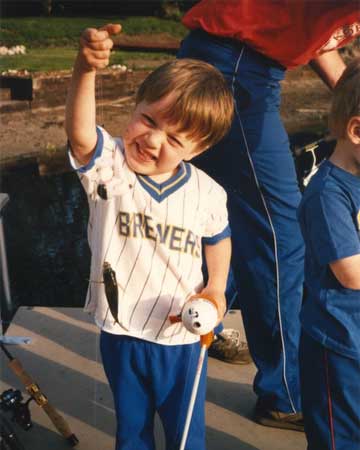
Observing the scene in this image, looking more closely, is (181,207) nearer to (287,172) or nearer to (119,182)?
(119,182)

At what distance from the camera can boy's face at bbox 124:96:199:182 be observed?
5.51ft

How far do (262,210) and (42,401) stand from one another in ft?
3.15

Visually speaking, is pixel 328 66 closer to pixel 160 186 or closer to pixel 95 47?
pixel 160 186

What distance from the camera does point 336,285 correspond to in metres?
1.79

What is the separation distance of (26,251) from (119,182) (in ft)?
11.5

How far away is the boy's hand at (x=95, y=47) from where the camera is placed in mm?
1505

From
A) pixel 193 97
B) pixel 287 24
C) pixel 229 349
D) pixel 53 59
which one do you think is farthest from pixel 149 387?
pixel 53 59

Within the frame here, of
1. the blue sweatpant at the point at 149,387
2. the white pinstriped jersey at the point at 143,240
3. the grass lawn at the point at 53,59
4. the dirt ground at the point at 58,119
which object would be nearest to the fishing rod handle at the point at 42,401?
the blue sweatpant at the point at 149,387

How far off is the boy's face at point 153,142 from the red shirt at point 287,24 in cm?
77

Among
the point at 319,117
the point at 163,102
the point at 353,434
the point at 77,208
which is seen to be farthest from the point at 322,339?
the point at 319,117

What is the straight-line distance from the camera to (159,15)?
15.2 meters

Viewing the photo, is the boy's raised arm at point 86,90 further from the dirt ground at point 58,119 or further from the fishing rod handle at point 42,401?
the dirt ground at point 58,119

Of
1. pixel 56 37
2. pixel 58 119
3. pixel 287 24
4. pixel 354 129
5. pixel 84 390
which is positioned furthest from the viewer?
pixel 56 37

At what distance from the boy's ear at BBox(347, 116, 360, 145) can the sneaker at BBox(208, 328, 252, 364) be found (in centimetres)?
132
